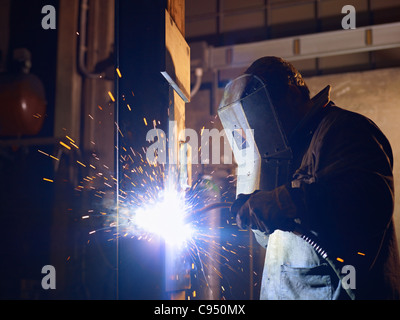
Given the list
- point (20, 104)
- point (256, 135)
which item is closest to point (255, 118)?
point (256, 135)

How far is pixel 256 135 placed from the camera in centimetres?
198

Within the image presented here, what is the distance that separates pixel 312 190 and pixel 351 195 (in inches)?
6.2

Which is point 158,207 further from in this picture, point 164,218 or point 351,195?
point 351,195

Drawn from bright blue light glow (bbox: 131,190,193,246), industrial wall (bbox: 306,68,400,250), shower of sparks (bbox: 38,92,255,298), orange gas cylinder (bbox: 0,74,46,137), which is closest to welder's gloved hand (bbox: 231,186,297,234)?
shower of sparks (bbox: 38,92,255,298)

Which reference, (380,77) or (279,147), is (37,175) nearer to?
(279,147)

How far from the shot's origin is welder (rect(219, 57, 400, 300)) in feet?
5.04

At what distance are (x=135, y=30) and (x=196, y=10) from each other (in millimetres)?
5021

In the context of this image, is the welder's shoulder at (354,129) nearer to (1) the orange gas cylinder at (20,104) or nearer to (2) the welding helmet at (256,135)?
(2) the welding helmet at (256,135)

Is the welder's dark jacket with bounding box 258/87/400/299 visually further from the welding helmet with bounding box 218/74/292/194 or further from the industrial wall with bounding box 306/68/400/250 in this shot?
the industrial wall with bounding box 306/68/400/250

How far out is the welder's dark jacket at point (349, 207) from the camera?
152 cm

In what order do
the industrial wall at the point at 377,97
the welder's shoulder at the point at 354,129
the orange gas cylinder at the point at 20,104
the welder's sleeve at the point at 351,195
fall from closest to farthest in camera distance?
1. the welder's sleeve at the point at 351,195
2. the welder's shoulder at the point at 354,129
3. the orange gas cylinder at the point at 20,104
4. the industrial wall at the point at 377,97

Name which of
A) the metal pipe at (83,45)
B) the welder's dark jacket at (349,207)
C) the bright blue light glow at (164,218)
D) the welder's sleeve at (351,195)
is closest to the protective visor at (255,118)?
the welder's dark jacket at (349,207)

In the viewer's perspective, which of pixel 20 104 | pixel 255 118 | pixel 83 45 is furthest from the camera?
pixel 83 45
